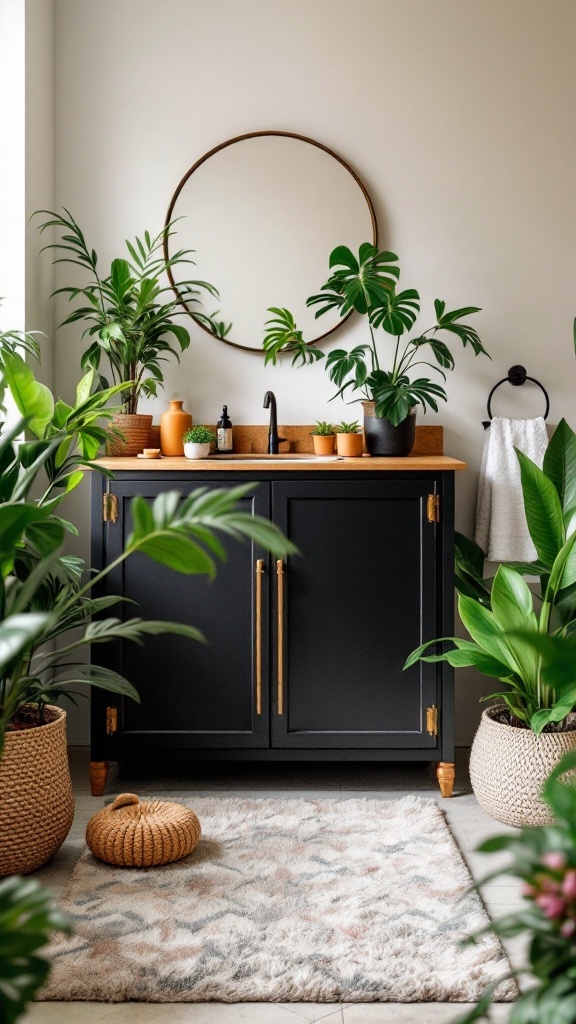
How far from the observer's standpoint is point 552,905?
0.95 m

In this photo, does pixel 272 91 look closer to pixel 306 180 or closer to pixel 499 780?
pixel 306 180

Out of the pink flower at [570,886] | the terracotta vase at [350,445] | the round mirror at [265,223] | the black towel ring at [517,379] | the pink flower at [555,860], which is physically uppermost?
the round mirror at [265,223]

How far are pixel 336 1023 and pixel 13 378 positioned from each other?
58.9 inches

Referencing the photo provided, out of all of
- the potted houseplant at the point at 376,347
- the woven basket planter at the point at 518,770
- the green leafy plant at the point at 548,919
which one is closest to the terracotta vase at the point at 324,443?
the potted houseplant at the point at 376,347

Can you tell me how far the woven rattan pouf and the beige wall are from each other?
143cm

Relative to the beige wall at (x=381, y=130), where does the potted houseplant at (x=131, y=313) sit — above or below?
below

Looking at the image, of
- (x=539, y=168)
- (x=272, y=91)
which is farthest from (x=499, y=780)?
(x=272, y=91)

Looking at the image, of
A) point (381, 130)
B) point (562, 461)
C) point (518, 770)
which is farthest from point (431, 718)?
point (381, 130)

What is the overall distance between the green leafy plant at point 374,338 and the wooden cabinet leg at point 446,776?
3.43ft

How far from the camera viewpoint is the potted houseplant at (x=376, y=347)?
9.38 feet

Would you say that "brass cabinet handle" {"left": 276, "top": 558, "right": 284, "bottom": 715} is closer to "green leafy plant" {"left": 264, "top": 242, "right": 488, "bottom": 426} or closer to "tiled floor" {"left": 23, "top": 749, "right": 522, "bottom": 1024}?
"tiled floor" {"left": 23, "top": 749, "right": 522, "bottom": 1024}

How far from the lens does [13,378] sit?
7.07ft

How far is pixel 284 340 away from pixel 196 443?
0.49 metres

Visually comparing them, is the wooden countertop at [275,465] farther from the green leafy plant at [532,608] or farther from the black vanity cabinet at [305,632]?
the green leafy plant at [532,608]
